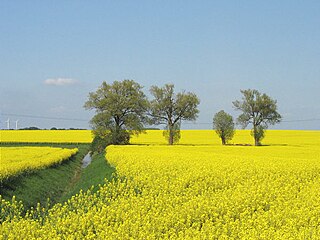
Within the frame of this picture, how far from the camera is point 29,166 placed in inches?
958

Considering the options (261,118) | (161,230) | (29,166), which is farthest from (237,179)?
(261,118)

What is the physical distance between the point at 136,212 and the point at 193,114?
56.8m

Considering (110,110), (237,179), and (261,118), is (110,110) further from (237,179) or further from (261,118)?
(237,179)

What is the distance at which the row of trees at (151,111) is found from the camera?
62.2 metres

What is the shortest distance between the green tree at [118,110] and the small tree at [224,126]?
14.4 m

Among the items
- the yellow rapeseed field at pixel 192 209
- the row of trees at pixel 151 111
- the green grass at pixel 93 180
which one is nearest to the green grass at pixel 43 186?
the green grass at pixel 93 180

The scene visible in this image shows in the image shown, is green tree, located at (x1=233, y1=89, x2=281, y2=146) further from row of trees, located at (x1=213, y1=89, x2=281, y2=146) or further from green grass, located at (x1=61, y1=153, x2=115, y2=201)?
green grass, located at (x1=61, y1=153, x2=115, y2=201)

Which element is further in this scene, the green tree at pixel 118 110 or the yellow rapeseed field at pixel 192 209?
the green tree at pixel 118 110

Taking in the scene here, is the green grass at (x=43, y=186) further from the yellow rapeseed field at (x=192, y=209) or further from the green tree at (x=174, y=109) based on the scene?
the green tree at (x=174, y=109)

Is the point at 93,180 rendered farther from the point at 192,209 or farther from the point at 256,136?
the point at 256,136

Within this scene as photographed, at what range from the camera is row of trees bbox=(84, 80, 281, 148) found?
62.2m

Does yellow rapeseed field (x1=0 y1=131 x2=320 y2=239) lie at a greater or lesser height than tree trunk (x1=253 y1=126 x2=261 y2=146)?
lesser

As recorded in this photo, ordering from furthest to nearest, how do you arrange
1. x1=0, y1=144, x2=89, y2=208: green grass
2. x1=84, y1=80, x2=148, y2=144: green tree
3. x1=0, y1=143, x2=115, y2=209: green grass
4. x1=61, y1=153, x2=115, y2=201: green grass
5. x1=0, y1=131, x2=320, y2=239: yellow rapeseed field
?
x1=84, y1=80, x2=148, y2=144: green tree → x1=61, y1=153, x2=115, y2=201: green grass → x1=0, y1=143, x2=115, y2=209: green grass → x1=0, y1=144, x2=89, y2=208: green grass → x1=0, y1=131, x2=320, y2=239: yellow rapeseed field

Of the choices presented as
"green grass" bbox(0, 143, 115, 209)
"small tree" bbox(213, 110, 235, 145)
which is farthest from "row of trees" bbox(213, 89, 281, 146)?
"green grass" bbox(0, 143, 115, 209)
